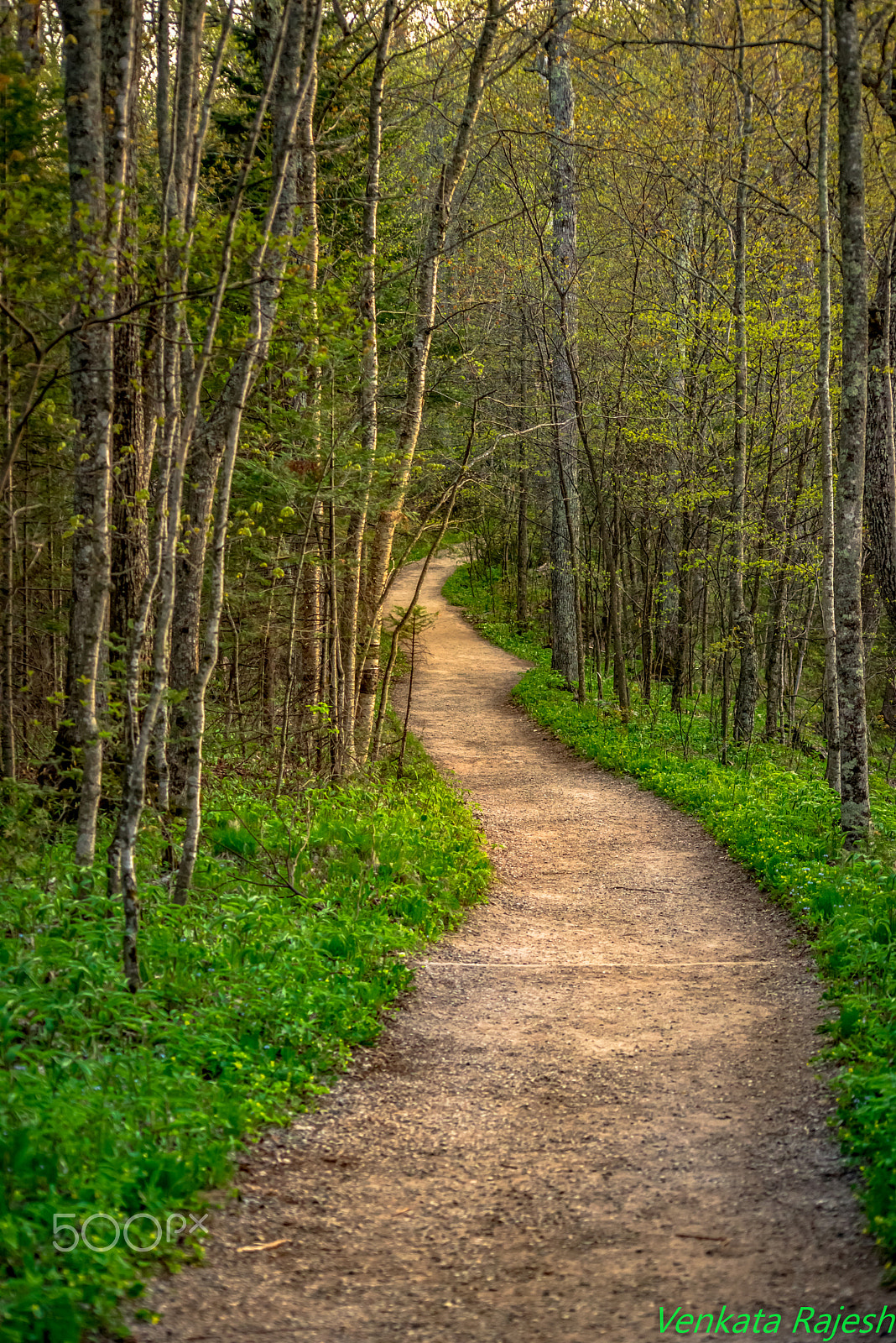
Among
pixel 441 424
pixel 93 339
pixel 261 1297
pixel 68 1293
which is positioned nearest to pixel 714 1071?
pixel 261 1297

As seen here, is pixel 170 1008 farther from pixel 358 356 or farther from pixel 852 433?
pixel 852 433

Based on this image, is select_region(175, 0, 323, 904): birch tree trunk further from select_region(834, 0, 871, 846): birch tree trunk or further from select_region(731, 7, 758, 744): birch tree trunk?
select_region(731, 7, 758, 744): birch tree trunk

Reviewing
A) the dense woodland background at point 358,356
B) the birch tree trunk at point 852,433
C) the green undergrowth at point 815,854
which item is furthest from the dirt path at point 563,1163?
the dense woodland background at point 358,356

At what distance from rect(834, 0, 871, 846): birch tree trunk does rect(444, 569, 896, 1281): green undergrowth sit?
0.67 meters

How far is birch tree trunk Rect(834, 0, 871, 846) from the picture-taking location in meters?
7.89

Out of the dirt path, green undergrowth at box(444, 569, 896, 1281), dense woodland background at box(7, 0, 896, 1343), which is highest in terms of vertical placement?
dense woodland background at box(7, 0, 896, 1343)

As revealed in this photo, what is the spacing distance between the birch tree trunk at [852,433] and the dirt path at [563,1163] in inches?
57.2

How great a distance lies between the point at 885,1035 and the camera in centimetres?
482

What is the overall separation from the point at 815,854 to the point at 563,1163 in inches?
193

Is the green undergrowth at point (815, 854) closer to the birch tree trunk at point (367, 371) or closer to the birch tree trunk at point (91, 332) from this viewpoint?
the birch tree trunk at point (367, 371)

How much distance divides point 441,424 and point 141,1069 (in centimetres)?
1311

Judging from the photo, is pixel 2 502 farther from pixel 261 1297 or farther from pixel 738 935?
pixel 738 935

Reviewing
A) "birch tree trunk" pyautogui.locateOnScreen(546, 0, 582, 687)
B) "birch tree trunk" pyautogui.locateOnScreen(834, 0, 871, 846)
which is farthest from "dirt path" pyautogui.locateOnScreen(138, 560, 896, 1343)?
"birch tree trunk" pyautogui.locateOnScreen(546, 0, 582, 687)

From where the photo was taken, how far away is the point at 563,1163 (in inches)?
167
